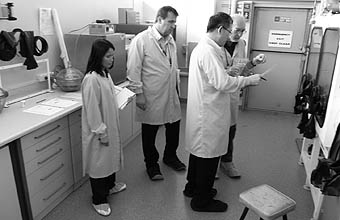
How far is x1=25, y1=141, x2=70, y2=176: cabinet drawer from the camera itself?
1.95 m

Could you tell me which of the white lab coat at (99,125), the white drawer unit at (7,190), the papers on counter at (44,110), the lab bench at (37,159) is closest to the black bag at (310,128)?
the white lab coat at (99,125)

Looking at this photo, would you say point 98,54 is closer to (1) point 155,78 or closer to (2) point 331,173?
(1) point 155,78

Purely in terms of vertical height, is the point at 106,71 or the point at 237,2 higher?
the point at 237,2

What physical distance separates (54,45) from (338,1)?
2.45 metres

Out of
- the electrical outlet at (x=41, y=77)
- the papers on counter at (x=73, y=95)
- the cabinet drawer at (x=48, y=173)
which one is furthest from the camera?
the electrical outlet at (x=41, y=77)

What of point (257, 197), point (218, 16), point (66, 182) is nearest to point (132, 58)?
point (218, 16)

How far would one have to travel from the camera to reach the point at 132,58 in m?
2.42

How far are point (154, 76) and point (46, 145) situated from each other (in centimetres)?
100

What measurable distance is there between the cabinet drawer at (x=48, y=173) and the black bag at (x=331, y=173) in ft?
5.72

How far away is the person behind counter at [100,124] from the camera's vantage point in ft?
6.47

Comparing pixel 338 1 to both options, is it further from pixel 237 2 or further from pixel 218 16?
pixel 237 2

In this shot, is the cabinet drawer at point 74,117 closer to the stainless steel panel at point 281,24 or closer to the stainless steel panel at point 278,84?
the stainless steel panel at point 278,84

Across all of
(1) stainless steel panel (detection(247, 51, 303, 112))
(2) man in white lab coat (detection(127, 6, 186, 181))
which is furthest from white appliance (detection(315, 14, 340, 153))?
(1) stainless steel panel (detection(247, 51, 303, 112))

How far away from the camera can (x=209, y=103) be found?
6.53ft
